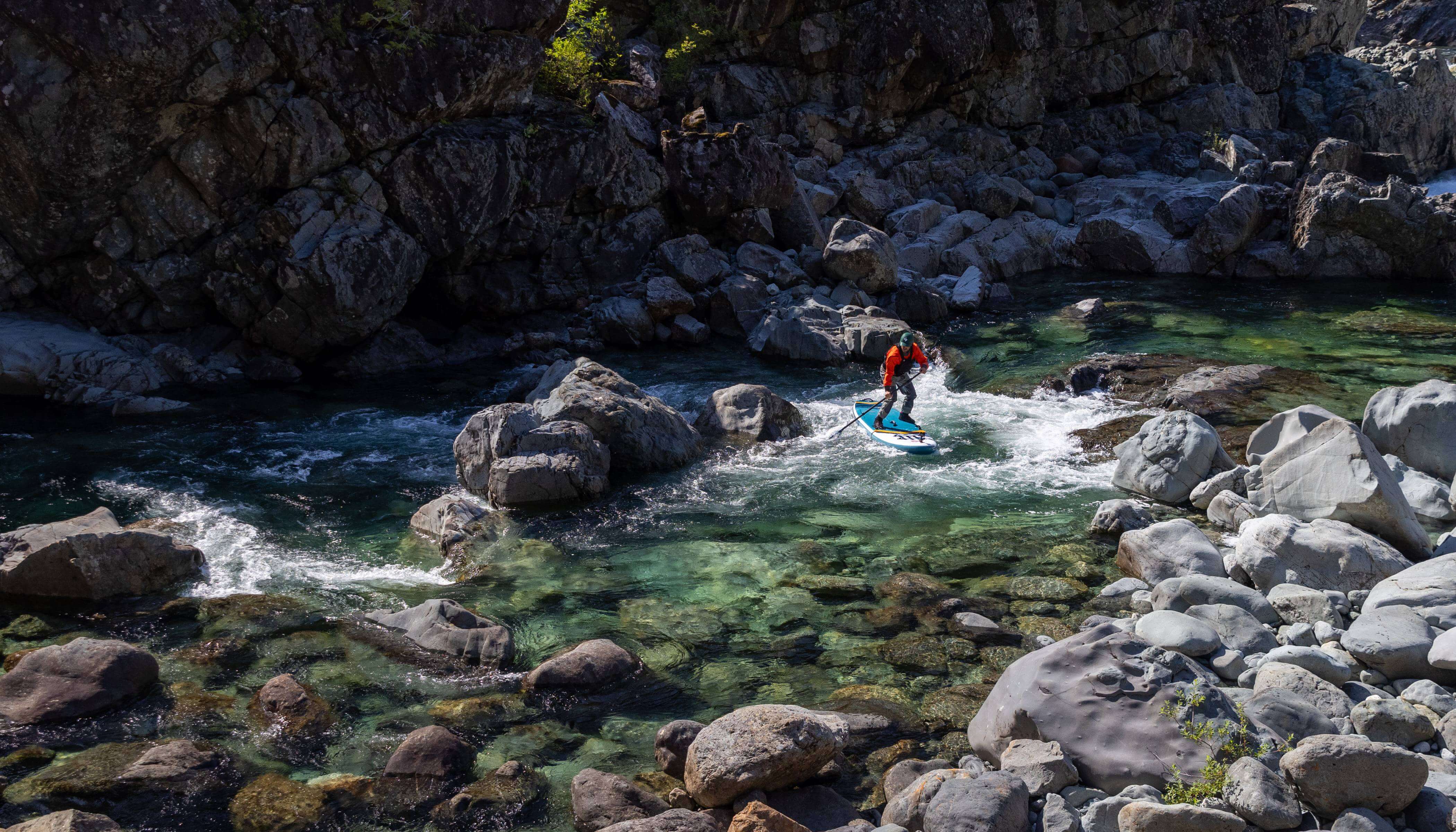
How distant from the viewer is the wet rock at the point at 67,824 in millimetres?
5148

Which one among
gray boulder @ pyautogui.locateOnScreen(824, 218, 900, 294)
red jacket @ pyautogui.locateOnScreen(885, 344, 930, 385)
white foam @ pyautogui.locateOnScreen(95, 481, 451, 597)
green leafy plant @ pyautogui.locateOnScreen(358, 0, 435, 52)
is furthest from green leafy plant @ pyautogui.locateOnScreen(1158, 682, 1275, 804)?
green leafy plant @ pyautogui.locateOnScreen(358, 0, 435, 52)

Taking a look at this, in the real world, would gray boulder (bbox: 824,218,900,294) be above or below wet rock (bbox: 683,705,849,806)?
above

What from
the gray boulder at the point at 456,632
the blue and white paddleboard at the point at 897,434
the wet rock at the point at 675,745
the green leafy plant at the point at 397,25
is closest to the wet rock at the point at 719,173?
the green leafy plant at the point at 397,25

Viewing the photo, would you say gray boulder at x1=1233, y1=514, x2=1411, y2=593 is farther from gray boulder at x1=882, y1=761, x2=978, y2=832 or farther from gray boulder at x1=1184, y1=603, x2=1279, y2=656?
gray boulder at x1=882, y1=761, x2=978, y2=832

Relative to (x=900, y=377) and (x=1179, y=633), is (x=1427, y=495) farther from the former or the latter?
(x=900, y=377)

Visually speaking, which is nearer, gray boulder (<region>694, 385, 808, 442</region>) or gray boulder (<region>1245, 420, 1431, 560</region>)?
gray boulder (<region>1245, 420, 1431, 560</region>)

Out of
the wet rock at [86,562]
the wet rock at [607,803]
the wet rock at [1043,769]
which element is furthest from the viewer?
the wet rock at [86,562]

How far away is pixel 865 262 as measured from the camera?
2127 cm

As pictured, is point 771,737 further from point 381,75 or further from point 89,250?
point 89,250

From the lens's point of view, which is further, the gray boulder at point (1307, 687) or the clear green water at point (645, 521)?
the clear green water at point (645, 521)

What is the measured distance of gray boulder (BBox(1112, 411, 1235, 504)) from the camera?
10.9 m

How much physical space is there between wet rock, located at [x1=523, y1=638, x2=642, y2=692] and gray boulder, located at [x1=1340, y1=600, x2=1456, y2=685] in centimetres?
525

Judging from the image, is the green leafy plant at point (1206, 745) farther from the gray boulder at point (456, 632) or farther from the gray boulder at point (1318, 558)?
the gray boulder at point (456, 632)

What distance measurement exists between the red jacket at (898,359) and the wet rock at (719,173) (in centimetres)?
885
